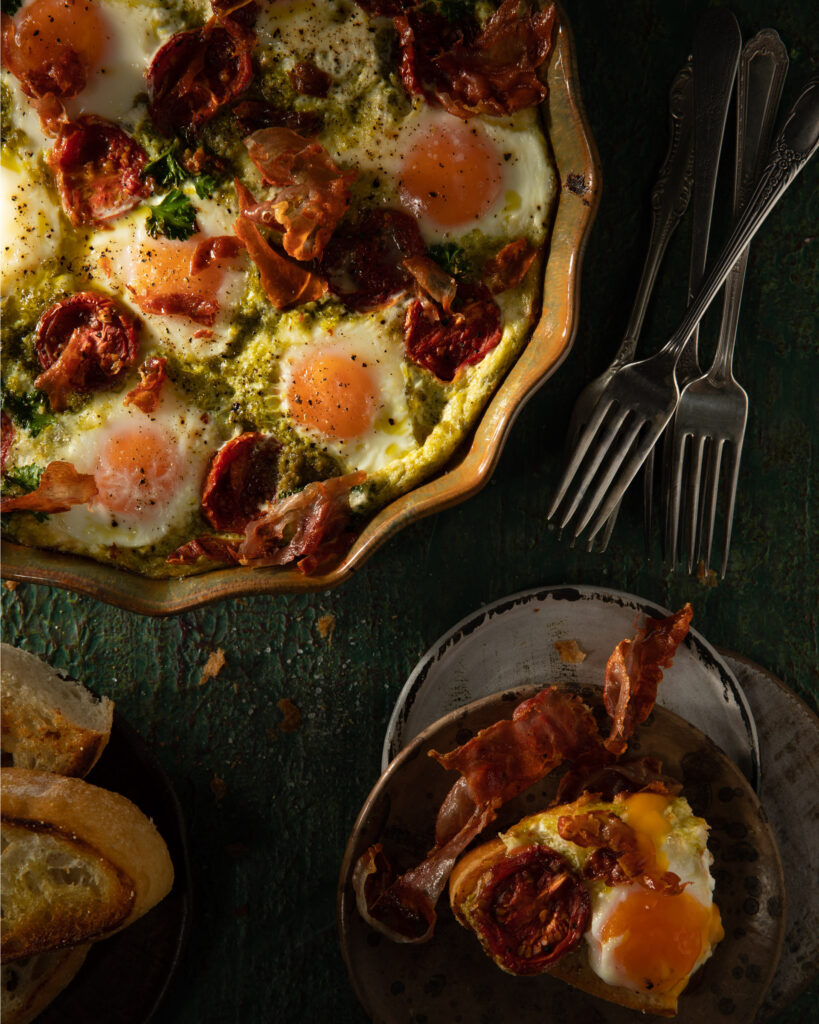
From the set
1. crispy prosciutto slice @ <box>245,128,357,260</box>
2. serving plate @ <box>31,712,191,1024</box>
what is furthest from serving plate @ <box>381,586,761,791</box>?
crispy prosciutto slice @ <box>245,128,357,260</box>

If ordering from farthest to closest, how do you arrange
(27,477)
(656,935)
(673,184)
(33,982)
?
(673,184), (27,477), (33,982), (656,935)

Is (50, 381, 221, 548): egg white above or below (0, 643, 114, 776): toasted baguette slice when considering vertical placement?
above

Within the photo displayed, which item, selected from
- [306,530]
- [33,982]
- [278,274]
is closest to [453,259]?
[278,274]

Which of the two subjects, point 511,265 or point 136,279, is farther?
point 136,279

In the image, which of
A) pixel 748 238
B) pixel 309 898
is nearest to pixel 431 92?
pixel 748 238

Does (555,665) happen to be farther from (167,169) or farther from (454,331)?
(167,169)

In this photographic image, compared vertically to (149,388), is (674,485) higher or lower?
lower

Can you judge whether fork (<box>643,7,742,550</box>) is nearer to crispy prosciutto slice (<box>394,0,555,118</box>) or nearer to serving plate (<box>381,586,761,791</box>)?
crispy prosciutto slice (<box>394,0,555,118</box>)

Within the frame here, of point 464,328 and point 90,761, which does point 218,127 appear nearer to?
point 464,328
